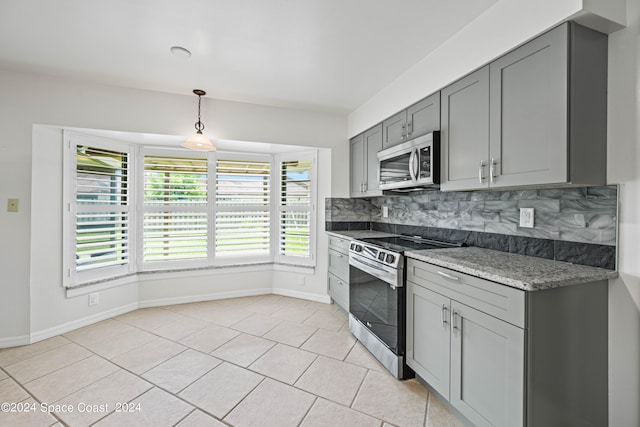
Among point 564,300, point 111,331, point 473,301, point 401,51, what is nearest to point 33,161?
point 111,331

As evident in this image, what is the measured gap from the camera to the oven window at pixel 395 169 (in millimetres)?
2485

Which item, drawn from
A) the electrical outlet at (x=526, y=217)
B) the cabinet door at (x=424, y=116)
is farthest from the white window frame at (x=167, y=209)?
the electrical outlet at (x=526, y=217)

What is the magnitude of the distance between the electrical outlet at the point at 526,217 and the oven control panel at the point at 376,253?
32.7 inches

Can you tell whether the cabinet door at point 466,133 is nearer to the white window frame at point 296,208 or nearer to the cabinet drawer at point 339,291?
the cabinet drawer at point 339,291

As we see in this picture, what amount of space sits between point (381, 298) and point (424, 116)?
1.51 metres

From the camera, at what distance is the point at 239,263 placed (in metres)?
3.86

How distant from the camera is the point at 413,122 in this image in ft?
8.06

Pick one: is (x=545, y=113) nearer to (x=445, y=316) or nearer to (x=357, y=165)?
(x=445, y=316)

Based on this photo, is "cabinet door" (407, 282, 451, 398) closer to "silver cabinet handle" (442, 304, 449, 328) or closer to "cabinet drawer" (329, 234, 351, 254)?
"silver cabinet handle" (442, 304, 449, 328)

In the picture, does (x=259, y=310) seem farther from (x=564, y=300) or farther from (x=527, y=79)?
(x=527, y=79)

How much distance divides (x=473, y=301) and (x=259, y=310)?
2523 mm

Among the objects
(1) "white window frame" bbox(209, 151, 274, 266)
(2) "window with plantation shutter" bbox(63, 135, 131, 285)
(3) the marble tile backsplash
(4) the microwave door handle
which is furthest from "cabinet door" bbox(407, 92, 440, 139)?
(2) "window with plantation shutter" bbox(63, 135, 131, 285)

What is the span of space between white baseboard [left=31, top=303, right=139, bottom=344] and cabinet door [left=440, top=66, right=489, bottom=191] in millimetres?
3629

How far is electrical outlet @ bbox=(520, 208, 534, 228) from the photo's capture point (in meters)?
1.85
